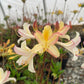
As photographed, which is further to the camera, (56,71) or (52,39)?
(56,71)

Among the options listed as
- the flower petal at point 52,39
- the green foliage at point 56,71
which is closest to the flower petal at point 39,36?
the flower petal at point 52,39

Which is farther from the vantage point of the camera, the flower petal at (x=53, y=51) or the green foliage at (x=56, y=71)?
the green foliage at (x=56, y=71)

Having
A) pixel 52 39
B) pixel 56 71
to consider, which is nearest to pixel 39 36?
pixel 52 39

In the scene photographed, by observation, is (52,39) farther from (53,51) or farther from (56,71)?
(56,71)

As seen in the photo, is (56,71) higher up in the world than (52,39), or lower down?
lower down

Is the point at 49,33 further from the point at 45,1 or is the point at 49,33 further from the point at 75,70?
the point at 45,1

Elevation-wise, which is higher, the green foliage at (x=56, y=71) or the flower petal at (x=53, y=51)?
the flower petal at (x=53, y=51)

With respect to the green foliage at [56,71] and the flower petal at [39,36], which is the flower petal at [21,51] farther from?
the green foliage at [56,71]

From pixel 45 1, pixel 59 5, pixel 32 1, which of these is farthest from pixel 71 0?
pixel 32 1

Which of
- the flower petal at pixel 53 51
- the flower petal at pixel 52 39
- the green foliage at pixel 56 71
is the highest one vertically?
the flower petal at pixel 52 39

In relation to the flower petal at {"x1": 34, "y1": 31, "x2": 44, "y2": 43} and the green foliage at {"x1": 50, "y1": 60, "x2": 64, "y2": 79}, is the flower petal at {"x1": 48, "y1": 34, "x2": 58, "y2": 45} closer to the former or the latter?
the flower petal at {"x1": 34, "y1": 31, "x2": 44, "y2": 43}

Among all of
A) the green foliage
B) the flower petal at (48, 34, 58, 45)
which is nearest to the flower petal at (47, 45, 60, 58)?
the flower petal at (48, 34, 58, 45)
